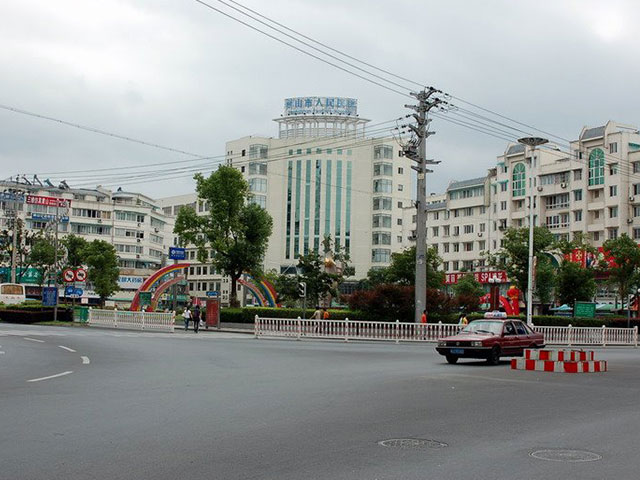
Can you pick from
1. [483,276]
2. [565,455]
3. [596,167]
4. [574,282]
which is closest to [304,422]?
[565,455]

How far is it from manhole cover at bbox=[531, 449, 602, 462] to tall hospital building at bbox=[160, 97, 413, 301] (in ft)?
338

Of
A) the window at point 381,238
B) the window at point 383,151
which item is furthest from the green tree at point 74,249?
the window at point 383,151

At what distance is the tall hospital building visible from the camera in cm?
11188

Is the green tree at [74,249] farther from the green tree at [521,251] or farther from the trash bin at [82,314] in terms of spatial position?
the green tree at [521,251]

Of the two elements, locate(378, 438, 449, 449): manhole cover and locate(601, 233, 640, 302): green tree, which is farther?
locate(601, 233, 640, 302): green tree

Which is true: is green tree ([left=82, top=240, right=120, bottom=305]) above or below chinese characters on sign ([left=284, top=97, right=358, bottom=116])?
below

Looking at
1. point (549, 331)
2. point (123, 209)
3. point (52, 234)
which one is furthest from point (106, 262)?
point (549, 331)

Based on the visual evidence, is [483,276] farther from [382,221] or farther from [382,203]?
[382,203]

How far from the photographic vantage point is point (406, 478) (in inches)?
271

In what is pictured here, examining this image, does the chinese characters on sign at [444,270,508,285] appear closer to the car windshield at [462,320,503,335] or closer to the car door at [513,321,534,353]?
the car door at [513,321,534,353]

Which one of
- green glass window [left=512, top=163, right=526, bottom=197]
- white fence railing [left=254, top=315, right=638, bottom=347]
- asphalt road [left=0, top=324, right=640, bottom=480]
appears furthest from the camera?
green glass window [left=512, top=163, right=526, bottom=197]

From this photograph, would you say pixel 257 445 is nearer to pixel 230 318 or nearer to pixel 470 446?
pixel 470 446

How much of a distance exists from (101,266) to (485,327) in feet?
216

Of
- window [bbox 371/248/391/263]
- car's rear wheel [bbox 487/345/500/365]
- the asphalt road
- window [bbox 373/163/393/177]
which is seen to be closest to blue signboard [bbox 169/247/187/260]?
car's rear wheel [bbox 487/345/500/365]
